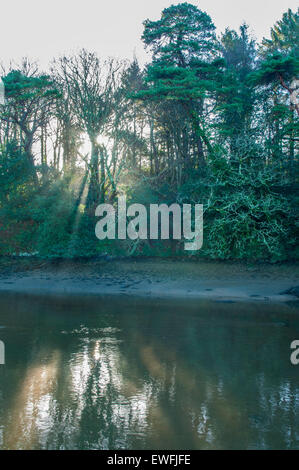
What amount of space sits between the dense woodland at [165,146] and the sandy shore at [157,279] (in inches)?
39.5

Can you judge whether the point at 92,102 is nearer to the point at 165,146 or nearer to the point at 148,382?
the point at 165,146

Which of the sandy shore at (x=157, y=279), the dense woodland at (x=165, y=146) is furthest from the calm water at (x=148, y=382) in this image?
the dense woodland at (x=165, y=146)

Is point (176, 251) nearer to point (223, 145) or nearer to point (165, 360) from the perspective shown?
point (223, 145)

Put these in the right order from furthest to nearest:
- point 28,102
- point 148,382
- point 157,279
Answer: point 28,102, point 157,279, point 148,382

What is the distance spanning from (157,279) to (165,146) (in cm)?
1267

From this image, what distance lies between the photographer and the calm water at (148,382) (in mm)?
6922

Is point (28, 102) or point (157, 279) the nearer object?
point (157, 279)

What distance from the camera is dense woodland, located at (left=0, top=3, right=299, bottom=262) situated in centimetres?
2658

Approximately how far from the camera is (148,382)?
9688 millimetres

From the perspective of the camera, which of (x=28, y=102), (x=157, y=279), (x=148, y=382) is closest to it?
(x=148, y=382)

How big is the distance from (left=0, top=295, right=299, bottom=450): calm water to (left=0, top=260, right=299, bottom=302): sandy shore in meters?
5.90

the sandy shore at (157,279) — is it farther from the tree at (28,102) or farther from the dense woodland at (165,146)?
the tree at (28,102)

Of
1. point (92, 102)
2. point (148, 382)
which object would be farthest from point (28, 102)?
point (148, 382)

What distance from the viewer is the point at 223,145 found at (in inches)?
1133
